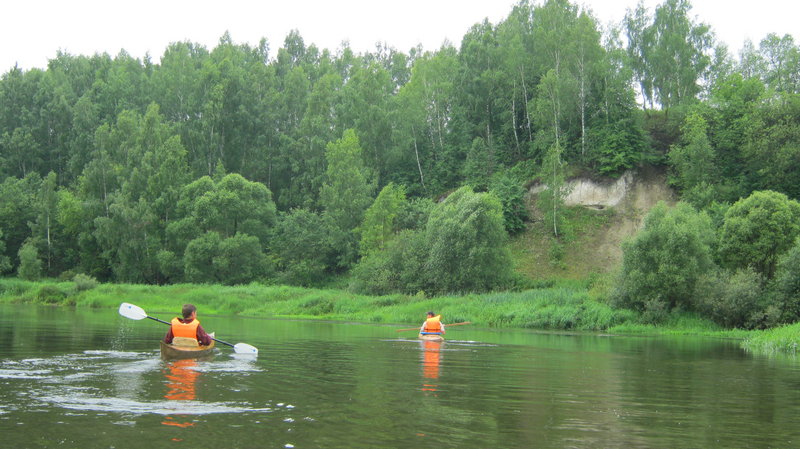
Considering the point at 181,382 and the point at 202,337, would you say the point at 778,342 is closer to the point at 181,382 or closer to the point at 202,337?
the point at 202,337

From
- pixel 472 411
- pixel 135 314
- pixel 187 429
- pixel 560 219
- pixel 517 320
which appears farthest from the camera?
pixel 560 219

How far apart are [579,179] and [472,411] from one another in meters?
62.4

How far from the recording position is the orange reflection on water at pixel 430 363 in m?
17.5

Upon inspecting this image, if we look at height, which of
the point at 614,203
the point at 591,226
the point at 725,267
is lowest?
the point at 725,267

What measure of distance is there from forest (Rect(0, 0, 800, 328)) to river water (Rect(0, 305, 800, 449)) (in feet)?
94.5

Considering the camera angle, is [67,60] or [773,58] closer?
[773,58]

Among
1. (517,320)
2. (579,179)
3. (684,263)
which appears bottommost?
(517,320)

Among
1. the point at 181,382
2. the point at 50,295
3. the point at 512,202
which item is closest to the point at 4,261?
the point at 50,295

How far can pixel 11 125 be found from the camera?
327 ft

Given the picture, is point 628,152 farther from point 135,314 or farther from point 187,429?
point 187,429

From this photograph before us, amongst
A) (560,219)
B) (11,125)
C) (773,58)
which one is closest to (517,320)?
(560,219)

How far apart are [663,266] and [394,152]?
4562 cm

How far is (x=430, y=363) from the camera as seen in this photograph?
22828 mm

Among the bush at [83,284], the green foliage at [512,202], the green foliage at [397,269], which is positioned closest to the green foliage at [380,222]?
the green foliage at [397,269]
